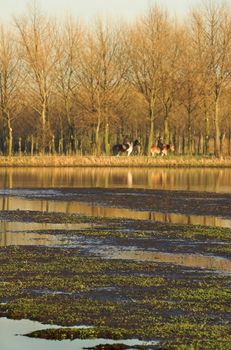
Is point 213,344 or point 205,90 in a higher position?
point 205,90

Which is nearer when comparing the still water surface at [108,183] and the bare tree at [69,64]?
the still water surface at [108,183]

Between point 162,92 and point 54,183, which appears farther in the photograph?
point 162,92

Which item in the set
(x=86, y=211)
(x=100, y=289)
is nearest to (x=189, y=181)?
(x=86, y=211)

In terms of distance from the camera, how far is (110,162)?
73.5 m

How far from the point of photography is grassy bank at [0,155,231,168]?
7306cm

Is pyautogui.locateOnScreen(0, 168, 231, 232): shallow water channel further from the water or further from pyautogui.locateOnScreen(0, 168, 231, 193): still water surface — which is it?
the water

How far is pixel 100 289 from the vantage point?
16531 mm

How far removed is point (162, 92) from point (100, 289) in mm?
66046

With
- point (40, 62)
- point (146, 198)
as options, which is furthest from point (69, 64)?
Answer: point (146, 198)

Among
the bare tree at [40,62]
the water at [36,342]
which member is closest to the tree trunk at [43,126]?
the bare tree at [40,62]

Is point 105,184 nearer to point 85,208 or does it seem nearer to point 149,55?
point 85,208

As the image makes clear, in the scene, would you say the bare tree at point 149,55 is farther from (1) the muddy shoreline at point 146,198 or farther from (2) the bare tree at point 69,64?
(1) the muddy shoreline at point 146,198

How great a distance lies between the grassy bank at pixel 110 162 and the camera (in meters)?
73.1

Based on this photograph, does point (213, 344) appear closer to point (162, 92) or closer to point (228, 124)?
point (162, 92)
